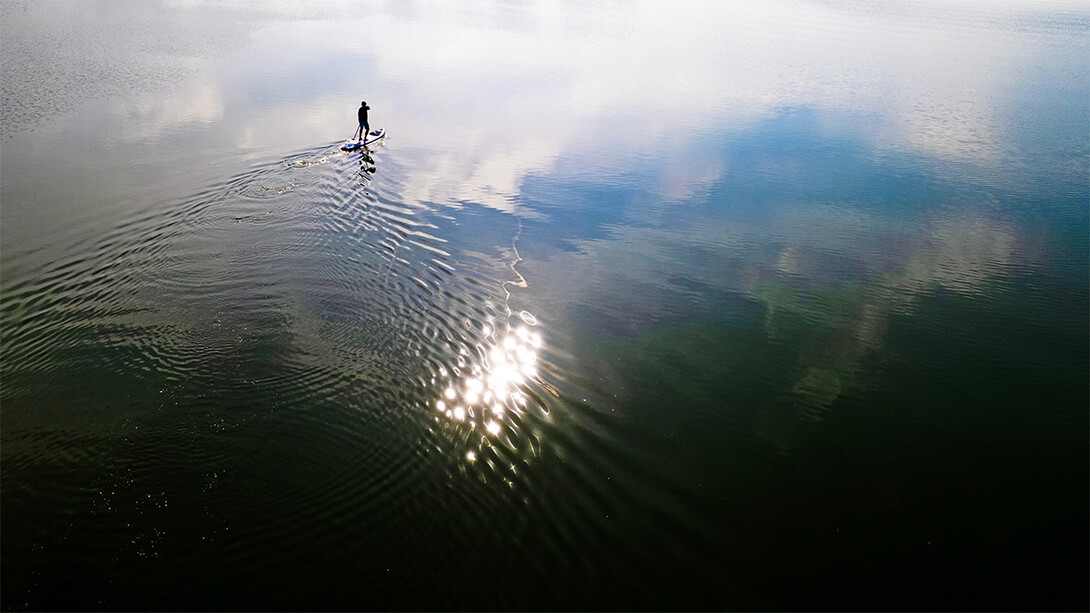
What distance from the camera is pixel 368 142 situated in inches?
999

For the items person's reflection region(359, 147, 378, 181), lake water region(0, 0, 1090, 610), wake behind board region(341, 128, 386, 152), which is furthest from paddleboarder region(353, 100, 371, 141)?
lake water region(0, 0, 1090, 610)

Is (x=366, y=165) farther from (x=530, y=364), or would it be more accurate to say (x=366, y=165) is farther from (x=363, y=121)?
(x=530, y=364)

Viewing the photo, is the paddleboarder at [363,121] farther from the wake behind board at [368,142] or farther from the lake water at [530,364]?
the lake water at [530,364]

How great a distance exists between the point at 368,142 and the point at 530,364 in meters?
16.9

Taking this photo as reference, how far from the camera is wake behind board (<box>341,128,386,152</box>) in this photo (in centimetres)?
2442

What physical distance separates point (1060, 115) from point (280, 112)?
42539 millimetres

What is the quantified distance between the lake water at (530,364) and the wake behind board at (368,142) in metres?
0.54

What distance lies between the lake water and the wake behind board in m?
0.54

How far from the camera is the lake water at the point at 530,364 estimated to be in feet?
28.6

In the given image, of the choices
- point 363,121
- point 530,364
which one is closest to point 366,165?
point 363,121

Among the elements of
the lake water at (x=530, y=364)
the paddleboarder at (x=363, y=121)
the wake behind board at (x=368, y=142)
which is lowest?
the lake water at (x=530, y=364)

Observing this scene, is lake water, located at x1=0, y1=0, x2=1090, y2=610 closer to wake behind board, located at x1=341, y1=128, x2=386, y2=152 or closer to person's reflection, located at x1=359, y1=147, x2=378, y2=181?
person's reflection, located at x1=359, y1=147, x2=378, y2=181

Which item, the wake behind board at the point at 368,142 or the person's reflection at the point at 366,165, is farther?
the wake behind board at the point at 368,142

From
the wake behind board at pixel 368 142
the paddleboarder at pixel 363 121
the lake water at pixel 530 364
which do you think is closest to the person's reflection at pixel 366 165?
the lake water at pixel 530 364
